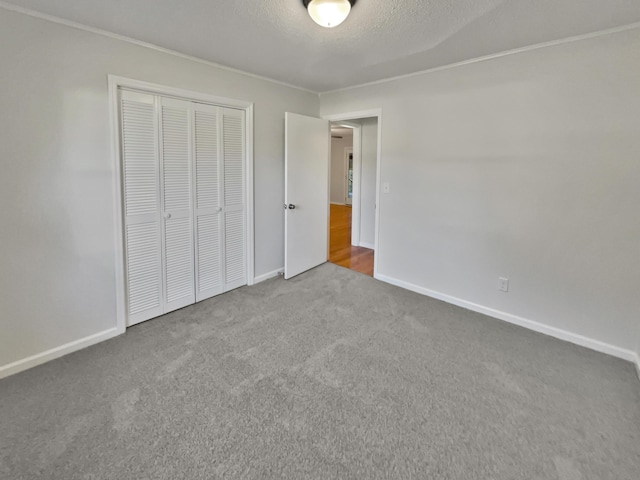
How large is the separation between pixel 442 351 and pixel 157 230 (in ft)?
8.23

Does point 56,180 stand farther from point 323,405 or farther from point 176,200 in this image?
point 323,405

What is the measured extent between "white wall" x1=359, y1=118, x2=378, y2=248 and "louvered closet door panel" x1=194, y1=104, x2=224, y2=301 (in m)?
2.63

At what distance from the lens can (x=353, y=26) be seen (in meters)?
2.19

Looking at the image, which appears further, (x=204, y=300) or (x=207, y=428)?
(x=204, y=300)

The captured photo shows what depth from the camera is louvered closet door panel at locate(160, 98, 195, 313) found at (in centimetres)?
280

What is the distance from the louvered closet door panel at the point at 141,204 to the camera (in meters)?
2.56

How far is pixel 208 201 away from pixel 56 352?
165 cm

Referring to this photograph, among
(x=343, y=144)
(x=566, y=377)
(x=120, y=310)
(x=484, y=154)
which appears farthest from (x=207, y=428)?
(x=343, y=144)

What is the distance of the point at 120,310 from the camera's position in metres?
2.61

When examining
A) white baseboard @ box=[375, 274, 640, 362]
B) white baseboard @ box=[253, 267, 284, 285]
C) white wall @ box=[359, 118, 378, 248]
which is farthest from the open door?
white baseboard @ box=[375, 274, 640, 362]

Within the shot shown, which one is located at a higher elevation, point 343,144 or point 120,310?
point 343,144

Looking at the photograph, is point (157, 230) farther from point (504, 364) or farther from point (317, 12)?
point (504, 364)

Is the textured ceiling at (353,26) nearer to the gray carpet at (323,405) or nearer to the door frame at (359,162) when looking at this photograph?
the door frame at (359,162)

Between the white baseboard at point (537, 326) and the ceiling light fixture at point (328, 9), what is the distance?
8.58 ft
